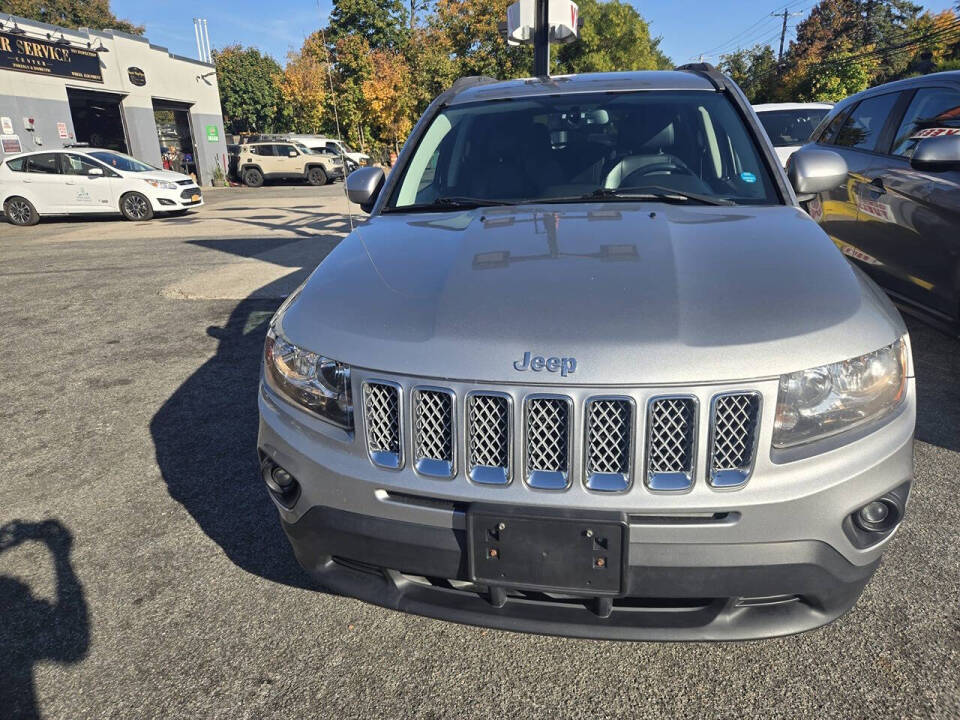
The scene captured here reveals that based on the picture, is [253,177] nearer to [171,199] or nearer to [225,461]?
[171,199]

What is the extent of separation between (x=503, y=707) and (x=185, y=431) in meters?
2.71

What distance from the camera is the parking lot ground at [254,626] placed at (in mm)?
1959

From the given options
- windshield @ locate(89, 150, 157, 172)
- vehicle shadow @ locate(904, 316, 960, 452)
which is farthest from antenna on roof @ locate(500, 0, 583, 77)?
windshield @ locate(89, 150, 157, 172)

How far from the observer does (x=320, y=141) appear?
31578 mm

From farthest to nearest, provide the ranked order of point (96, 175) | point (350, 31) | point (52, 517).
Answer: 1. point (350, 31)
2. point (96, 175)
3. point (52, 517)

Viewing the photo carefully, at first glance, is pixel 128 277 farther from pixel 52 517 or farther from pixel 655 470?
pixel 655 470

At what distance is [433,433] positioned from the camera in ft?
5.63

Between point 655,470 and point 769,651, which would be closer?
point 655,470

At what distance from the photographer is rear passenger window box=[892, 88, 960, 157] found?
4.51m

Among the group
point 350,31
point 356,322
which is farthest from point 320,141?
point 356,322

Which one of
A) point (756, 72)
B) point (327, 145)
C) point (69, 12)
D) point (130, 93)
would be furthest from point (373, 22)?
point (756, 72)

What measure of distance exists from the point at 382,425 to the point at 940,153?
3740mm

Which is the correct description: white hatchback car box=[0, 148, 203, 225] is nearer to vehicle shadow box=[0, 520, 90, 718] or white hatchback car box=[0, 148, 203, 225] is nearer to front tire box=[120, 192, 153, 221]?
front tire box=[120, 192, 153, 221]

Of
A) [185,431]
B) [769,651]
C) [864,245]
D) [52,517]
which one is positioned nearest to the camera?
[769,651]
